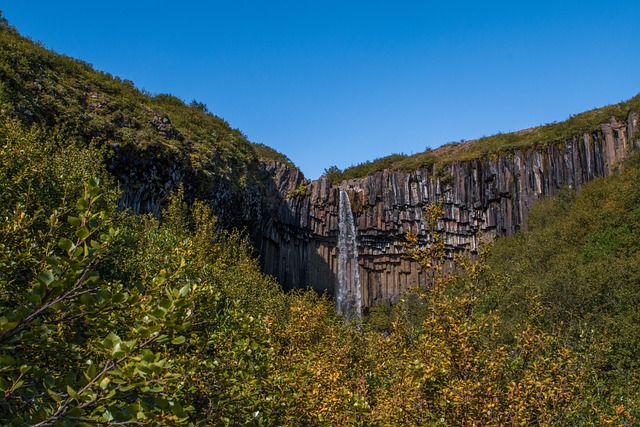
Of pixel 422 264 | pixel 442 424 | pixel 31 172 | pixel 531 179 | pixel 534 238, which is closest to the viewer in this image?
pixel 442 424

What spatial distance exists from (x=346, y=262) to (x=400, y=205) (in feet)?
33.2

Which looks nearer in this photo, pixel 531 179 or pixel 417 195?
pixel 531 179

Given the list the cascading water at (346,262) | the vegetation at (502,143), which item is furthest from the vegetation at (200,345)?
the vegetation at (502,143)

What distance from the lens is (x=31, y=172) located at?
12.9m

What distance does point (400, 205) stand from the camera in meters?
60.8

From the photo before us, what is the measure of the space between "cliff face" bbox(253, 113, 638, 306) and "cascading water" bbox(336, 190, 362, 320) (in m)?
0.81

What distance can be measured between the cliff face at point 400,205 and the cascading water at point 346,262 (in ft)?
2.66

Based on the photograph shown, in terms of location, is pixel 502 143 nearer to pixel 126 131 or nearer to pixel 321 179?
pixel 321 179

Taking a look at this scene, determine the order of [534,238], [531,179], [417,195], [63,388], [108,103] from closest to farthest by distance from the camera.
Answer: [63,388] → [108,103] → [534,238] → [531,179] → [417,195]

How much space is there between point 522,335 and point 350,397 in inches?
155

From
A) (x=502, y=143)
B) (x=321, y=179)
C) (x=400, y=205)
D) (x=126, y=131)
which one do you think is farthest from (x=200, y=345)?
(x=502, y=143)

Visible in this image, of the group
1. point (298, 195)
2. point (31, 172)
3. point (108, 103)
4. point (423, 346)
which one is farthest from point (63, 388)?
point (298, 195)

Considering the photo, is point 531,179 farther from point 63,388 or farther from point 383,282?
point 63,388

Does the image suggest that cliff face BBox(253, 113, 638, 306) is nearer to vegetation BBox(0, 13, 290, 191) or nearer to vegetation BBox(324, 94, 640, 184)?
vegetation BBox(324, 94, 640, 184)
